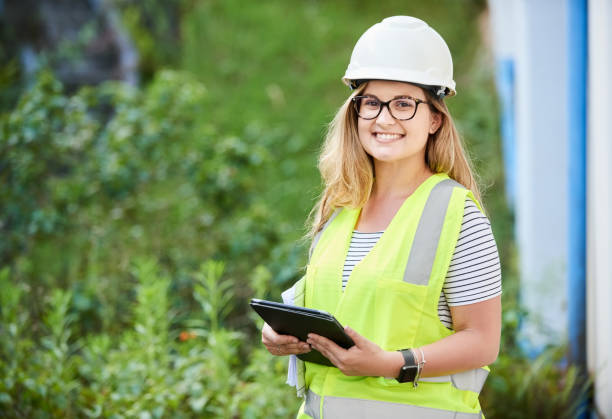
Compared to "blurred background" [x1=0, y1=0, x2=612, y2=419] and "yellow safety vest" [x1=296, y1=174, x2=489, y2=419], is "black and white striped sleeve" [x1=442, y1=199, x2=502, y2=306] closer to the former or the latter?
"yellow safety vest" [x1=296, y1=174, x2=489, y2=419]

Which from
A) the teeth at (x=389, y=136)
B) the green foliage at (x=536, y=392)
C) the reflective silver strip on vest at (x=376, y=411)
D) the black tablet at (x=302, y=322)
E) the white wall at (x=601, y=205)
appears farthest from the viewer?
the green foliage at (x=536, y=392)

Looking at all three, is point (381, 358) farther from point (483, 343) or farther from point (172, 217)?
point (172, 217)

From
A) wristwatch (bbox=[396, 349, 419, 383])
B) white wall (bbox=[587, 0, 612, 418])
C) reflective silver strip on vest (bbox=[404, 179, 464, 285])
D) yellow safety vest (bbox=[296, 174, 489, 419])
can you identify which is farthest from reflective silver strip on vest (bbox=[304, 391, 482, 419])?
white wall (bbox=[587, 0, 612, 418])

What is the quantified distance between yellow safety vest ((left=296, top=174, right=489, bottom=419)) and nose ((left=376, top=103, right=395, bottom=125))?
0.19m

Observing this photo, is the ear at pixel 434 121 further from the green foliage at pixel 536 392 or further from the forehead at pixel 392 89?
the green foliage at pixel 536 392

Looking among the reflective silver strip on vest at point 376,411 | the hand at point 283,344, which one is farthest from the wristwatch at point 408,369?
the hand at point 283,344

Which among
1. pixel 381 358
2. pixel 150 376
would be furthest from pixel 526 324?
pixel 381 358

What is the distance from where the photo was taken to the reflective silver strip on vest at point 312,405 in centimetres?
182

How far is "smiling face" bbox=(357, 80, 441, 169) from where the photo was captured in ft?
5.81

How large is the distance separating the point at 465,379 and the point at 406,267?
0.35m

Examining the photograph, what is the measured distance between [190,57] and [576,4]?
20.4 feet

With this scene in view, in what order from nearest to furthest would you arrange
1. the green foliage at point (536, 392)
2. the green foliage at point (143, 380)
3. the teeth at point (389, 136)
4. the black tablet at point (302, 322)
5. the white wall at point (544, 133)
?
the black tablet at point (302, 322), the teeth at point (389, 136), the green foliage at point (143, 380), the green foliage at point (536, 392), the white wall at point (544, 133)

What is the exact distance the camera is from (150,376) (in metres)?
2.90

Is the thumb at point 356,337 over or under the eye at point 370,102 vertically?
under
